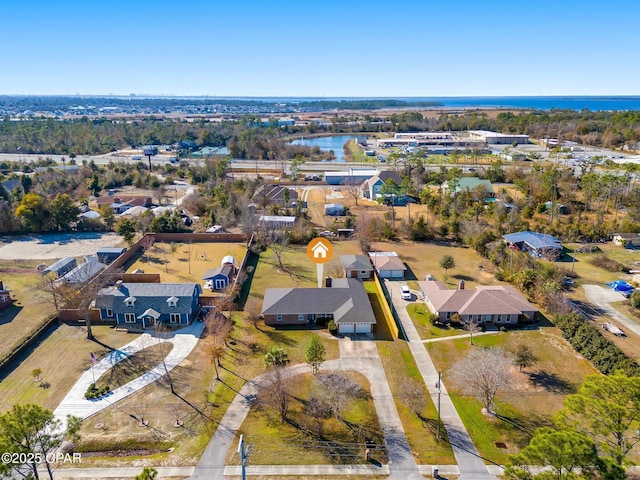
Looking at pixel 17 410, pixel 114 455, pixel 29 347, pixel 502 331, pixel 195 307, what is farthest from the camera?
pixel 195 307

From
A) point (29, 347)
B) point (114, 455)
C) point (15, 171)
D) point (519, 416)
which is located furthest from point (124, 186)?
point (519, 416)

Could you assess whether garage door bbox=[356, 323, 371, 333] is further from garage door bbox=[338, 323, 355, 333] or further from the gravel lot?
the gravel lot

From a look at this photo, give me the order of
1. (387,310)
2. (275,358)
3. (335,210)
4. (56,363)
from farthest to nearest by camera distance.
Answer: (335,210) → (387,310) → (56,363) → (275,358)

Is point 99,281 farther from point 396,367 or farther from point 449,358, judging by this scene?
point 449,358

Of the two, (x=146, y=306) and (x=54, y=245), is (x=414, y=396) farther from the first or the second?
(x=54, y=245)

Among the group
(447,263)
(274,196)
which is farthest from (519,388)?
(274,196)
